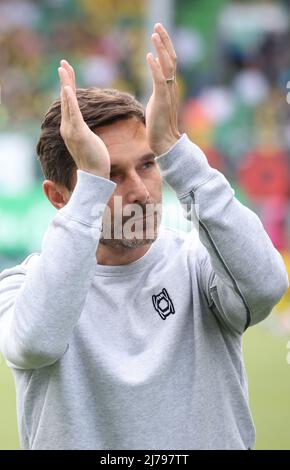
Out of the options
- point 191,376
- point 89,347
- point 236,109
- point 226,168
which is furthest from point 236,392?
point 236,109

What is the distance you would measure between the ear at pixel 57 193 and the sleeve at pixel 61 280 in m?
0.40

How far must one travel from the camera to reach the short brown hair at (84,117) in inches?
93.2

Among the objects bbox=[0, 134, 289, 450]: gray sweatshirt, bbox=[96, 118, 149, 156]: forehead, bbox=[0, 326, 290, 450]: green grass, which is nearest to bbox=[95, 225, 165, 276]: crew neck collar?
bbox=[0, 134, 289, 450]: gray sweatshirt

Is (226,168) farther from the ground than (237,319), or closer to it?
closer to it

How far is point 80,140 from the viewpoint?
7.01 ft

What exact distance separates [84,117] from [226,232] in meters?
0.50

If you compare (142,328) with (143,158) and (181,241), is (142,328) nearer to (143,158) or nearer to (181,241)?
(181,241)

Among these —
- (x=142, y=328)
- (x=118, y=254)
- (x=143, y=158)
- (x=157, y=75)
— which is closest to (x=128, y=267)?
(x=118, y=254)

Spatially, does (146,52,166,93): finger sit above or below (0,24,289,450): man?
above

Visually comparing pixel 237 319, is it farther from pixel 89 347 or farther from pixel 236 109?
pixel 236 109

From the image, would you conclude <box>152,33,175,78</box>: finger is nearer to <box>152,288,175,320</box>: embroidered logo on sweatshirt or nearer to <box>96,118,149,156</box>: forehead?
<box>96,118,149,156</box>: forehead

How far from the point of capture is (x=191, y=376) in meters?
2.27

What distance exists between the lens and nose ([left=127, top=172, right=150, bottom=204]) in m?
2.30

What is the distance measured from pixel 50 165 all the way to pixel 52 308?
571 millimetres
